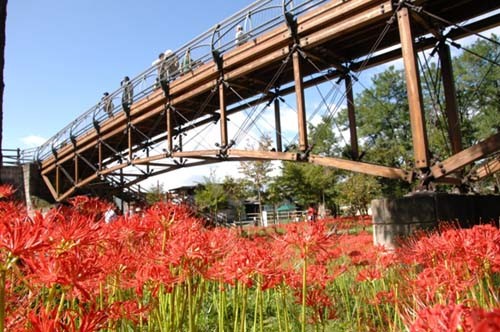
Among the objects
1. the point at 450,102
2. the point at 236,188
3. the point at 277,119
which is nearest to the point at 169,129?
the point at 277,119

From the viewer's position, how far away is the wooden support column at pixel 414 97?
24.8 feet

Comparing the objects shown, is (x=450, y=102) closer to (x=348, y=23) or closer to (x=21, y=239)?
(x=348, y=23)

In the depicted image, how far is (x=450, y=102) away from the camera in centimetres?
961

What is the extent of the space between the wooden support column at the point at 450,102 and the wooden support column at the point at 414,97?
7.96 feet

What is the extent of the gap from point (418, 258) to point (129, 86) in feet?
57.1

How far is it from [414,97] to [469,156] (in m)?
1.52

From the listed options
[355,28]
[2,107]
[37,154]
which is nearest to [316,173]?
[37,154]

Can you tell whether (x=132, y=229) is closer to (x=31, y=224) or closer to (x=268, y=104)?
(x=31, y=224)

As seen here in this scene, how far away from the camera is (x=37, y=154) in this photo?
2970 cm

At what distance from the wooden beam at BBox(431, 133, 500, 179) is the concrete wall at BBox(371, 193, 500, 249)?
0.54m

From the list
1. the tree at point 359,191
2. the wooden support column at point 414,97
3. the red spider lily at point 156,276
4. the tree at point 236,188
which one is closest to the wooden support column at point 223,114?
the wooden support column at point 414,97

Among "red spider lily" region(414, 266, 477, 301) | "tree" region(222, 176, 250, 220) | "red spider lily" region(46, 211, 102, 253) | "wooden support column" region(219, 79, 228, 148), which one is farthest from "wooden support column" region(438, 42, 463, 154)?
"tree" region(222, 176, 250, 220)

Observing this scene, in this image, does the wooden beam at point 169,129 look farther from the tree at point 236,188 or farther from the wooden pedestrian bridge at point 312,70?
the tree at point 236,188

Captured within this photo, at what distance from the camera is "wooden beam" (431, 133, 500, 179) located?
6859mm
